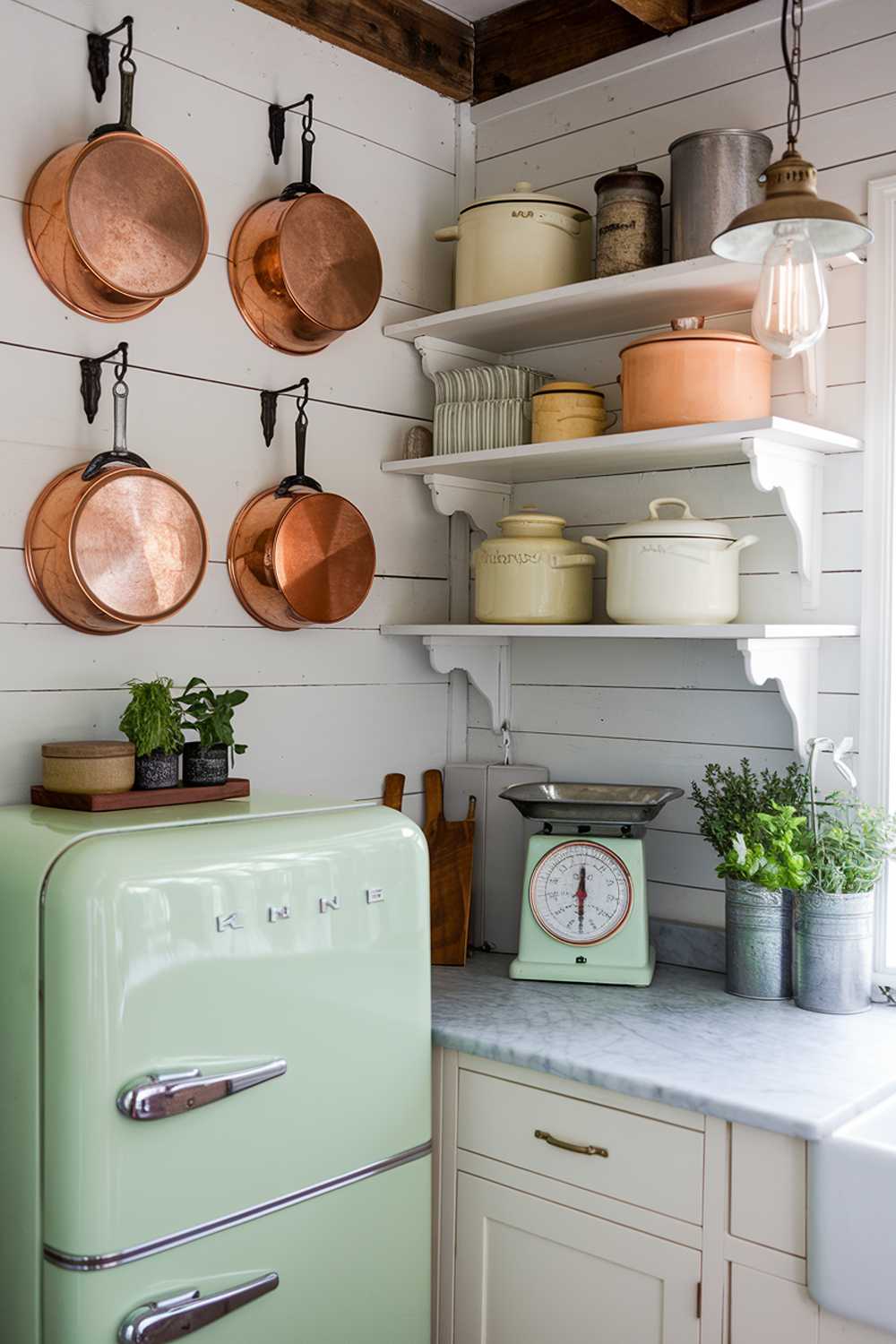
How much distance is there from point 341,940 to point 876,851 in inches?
35.0


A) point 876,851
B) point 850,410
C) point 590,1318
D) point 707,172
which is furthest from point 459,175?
point 590,1318

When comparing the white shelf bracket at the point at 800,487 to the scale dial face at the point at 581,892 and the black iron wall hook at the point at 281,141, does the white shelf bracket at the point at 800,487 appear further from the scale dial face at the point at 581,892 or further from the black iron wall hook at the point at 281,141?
the black iron wall hook at the point at 281,141

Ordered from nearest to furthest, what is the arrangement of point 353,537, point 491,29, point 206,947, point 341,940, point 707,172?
point 206,947, point 341,940, point 707,172, point 353,537, point 491,29

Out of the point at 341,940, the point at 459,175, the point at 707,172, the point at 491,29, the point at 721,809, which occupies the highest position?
the point at 491,29

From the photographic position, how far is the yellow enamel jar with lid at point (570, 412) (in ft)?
7.78

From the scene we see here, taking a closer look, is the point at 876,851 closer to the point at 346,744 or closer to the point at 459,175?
the point at 346,744

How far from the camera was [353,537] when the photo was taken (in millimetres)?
2422

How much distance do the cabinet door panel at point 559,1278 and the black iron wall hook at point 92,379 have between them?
1354 millimetres

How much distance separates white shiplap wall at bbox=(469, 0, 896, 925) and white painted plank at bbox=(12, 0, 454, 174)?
18cm

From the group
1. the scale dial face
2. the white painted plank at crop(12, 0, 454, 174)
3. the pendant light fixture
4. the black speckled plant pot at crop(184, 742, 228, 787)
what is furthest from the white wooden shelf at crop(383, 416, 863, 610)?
the black speckled plant pot at crop(184, 742, 228, 787)

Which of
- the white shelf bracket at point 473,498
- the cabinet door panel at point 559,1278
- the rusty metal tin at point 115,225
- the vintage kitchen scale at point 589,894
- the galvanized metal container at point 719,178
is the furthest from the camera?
the white shelf bracket at point 473,498

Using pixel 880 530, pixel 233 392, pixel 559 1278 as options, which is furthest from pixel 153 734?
pixel 880 530

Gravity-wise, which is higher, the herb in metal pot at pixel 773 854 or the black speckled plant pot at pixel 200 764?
the black speckled plant pot at pixel 200 764

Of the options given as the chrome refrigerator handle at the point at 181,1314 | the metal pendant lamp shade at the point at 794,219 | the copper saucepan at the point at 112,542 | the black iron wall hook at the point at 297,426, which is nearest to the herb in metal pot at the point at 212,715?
the copper saucepan at the point at 112,542
